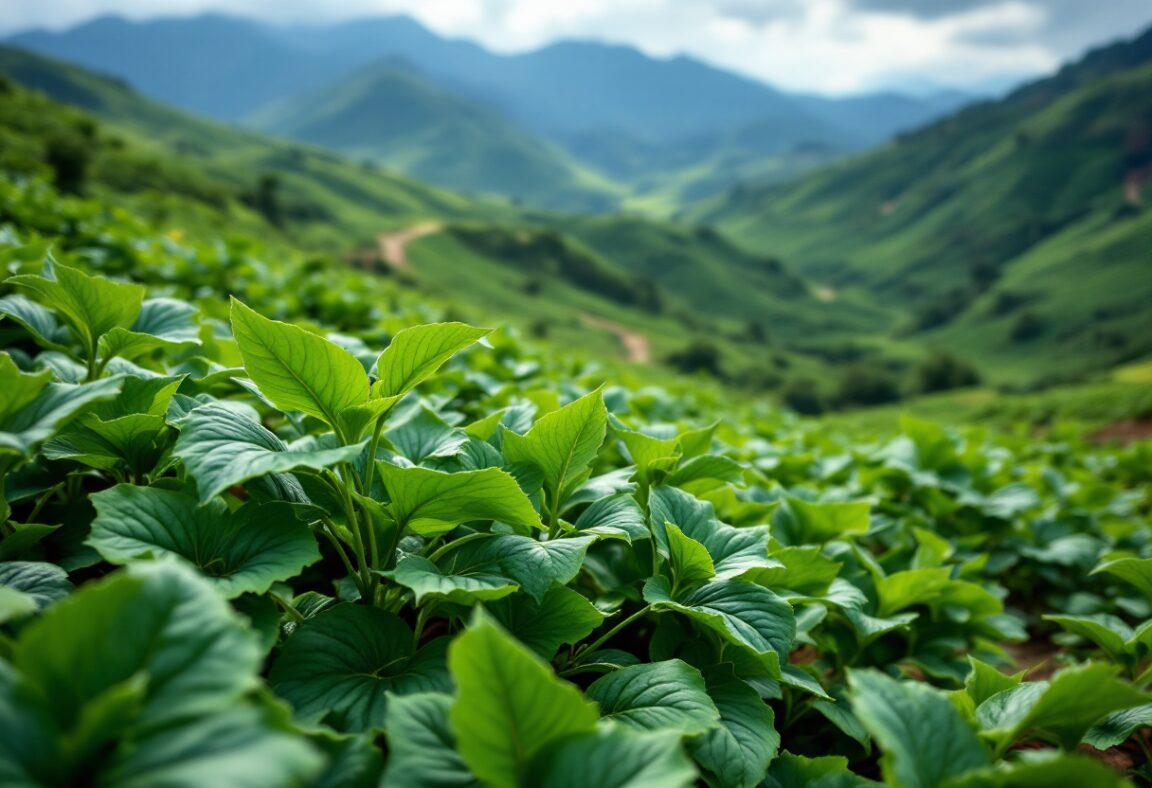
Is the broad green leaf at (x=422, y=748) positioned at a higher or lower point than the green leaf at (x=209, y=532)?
lower

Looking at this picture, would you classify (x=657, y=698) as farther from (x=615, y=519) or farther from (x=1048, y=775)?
(x=1048, y=775)

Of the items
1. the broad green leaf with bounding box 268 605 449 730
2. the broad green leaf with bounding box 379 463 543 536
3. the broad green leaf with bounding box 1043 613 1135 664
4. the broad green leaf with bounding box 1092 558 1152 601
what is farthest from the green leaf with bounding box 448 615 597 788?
the broad green leaf with bounding box 1092 558 1152 601

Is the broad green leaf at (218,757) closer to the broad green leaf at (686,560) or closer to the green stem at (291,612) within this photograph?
the green stem at (291,612)

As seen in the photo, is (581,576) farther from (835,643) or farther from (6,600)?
(6,600)

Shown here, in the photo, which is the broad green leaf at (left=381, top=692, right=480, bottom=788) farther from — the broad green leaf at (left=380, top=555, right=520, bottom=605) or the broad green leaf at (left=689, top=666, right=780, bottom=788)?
the broad green leaf at (left=689, top=666, right=780, bottom=788)

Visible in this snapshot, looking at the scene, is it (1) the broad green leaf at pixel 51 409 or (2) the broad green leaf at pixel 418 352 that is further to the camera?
(2) the broad green leaf at pixel 418 352

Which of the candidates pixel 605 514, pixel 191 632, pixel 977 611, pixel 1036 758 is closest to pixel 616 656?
pixel 605 514

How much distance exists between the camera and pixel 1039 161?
197 m

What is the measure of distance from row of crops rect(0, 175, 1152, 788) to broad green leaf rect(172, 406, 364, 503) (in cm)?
1

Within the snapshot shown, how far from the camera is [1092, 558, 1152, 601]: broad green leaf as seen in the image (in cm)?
281

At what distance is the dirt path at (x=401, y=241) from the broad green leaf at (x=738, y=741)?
313ft

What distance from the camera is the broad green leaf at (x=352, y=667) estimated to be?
1.86 metres

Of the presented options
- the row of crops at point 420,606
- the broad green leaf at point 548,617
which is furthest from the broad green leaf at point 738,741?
the broad green leaf at point 548,617

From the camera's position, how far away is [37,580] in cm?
198
